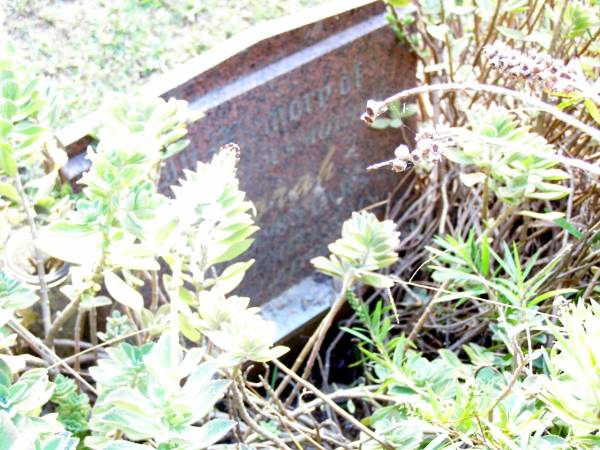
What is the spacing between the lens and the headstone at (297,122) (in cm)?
144

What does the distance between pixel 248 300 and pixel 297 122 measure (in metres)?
0.67

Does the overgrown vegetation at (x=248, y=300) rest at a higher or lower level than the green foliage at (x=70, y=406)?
higher

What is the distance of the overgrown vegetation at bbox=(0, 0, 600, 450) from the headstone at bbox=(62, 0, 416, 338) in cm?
12

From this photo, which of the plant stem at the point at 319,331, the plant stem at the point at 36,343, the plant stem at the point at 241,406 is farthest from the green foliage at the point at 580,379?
the plant stem at the point at 36,343

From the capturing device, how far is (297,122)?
5.19 ft

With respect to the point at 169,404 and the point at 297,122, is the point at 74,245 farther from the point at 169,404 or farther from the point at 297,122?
the point at 297,122

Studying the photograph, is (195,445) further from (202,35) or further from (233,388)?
(202,35)

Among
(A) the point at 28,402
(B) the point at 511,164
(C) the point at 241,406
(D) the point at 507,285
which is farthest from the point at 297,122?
(A) the point at 28,402

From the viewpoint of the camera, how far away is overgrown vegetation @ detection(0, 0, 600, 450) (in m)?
0.77

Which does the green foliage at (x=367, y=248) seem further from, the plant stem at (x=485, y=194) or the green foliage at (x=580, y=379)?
the green foliage at (x=580, y=379)

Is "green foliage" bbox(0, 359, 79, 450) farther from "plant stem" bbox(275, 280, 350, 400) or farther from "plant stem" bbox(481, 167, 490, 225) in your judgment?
"plant stem" bbox(481, 167, 490, 225)

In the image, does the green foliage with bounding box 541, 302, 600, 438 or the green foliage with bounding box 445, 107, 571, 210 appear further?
the green foliage with bounding box 445, 107, 571, 210

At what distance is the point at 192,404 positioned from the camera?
77cm

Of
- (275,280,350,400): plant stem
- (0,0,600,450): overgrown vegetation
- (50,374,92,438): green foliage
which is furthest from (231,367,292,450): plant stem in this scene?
(50,374,92,438): green foliage
